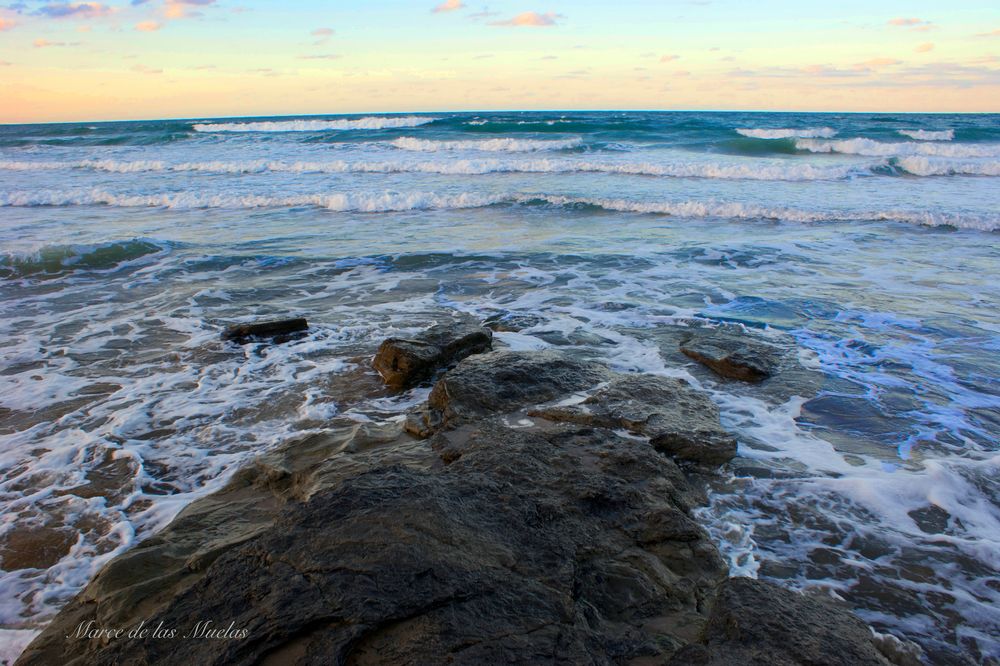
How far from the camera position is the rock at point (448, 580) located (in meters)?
2.03

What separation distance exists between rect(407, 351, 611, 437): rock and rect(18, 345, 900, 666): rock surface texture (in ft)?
1.58

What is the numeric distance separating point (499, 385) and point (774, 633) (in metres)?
2.48

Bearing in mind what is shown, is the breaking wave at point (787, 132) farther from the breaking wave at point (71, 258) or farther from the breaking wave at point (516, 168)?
the breaking wave at point (71, 258)

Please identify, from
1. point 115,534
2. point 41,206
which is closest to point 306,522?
point 115,534

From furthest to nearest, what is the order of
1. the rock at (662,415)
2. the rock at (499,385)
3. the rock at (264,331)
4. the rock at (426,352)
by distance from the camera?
1. the rock at (264,331)
2. the rock at (426,352)
3. the rock at (499,385)
4. the rock at (662,415)

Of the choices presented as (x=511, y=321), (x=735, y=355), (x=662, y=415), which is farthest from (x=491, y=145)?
(x=662, y=415)

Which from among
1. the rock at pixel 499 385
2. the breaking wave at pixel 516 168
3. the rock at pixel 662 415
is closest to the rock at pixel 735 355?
the rock at pixel 662 415

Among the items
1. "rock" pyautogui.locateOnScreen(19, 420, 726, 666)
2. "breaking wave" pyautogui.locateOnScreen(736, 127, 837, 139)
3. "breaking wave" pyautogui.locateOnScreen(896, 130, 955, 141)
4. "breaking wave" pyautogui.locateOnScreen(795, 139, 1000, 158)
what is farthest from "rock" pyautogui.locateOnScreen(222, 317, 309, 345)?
"breaking wave" pyautogui.locateOnScreen(736, 127, 837, 139)

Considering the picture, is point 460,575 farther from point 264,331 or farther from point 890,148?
point 890,148

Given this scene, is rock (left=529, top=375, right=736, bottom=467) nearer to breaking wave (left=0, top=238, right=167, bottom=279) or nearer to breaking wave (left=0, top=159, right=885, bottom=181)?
breaking wave (left=0, top=238, right=167, bottom=279)

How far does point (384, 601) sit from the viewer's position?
2121 millimetres

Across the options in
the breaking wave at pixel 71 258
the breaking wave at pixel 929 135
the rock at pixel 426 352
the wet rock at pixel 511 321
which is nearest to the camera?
the rock at pixel 426 352

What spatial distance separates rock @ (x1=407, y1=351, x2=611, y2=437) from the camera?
4137 mm

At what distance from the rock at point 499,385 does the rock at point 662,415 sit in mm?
221
